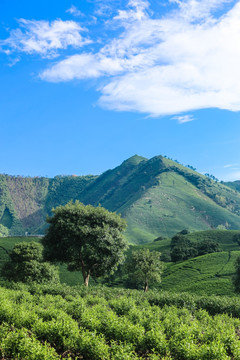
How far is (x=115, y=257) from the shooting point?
45.6 meters

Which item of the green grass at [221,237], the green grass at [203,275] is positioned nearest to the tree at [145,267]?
the green grass at [203,275]

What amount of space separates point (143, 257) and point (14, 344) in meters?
64.4

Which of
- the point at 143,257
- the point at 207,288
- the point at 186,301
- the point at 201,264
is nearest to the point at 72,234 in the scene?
the point at 186,301

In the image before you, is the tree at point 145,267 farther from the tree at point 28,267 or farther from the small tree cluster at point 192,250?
the small tree cluster at point 192,250

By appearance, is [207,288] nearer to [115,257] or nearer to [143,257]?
[143,257]

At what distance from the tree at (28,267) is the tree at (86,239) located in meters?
24.5

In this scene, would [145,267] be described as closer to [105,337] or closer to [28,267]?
[28,267]

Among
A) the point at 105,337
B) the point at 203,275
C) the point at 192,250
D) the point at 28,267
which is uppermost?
Answer: the point at 105,337

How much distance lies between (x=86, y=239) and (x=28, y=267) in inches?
1213

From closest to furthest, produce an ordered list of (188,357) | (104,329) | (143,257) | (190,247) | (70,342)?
1. (188,357)
2. (70,342)
3. (104,329)
4. (143,257)
5. (190,247)

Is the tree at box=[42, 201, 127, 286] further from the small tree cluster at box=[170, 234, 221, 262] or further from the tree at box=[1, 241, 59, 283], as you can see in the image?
the small tree cluster at box=[170, 234, 221, 262]

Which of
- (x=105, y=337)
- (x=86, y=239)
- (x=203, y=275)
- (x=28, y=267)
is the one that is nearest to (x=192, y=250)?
(x=203, y=275)

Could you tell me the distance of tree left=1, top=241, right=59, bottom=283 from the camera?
69000 millimetres

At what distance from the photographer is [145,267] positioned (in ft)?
247
